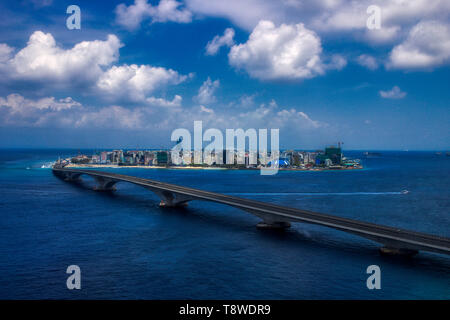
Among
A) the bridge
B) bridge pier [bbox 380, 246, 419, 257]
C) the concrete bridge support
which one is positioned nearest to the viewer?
the bridge

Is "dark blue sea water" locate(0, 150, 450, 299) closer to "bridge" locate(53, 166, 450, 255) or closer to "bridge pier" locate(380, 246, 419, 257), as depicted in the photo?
"bridge pier" locate(380, 246, 419, 257)

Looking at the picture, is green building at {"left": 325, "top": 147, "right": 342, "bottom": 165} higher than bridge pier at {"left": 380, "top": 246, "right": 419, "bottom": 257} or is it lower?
higher

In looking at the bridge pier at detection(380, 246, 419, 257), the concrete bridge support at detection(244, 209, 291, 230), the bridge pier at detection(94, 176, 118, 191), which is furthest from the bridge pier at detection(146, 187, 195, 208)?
the bridge pier at detection(380, 246, 419, 257)

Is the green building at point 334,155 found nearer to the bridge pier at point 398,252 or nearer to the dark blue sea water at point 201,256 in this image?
the dark blue sea water at point 201,256

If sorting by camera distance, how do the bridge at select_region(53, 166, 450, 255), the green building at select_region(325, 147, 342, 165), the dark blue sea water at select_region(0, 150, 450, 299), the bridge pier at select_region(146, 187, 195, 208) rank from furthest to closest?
1. the green building at select_region(325, 147, 342, 165)
2. the bridge pier at select_region(146, 187, 195, 208)
3. the bridge at select_region(53, 166, 450, 255)
4. the dark blue sea water at select_region(0, 150, 450, 299)

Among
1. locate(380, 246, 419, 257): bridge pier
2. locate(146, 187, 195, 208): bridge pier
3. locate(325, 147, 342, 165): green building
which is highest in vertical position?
locate(325, 147, 342, 165): green building

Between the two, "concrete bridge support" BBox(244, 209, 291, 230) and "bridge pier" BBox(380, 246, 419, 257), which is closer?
"bridge pier" BBox(380, 246, 419, 257)

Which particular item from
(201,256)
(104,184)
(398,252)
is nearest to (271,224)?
(201,256)

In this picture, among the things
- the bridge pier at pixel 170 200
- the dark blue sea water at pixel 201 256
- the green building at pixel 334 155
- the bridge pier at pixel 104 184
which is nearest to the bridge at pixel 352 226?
the bridge pier at pixel 170 200

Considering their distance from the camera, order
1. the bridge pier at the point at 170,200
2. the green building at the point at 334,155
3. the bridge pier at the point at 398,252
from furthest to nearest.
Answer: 1. the green building at the point at 334,155
2. the bridge pier at the point at 170,200
3. the bridge pier at the point at 398,252

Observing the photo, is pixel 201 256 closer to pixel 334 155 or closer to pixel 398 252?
pixel 398 252
